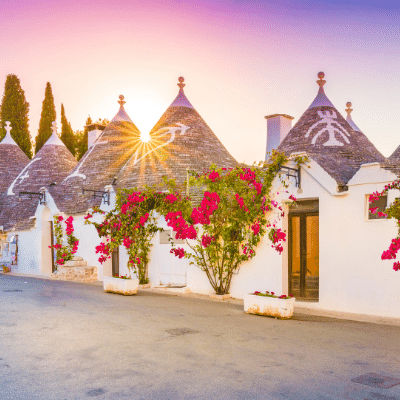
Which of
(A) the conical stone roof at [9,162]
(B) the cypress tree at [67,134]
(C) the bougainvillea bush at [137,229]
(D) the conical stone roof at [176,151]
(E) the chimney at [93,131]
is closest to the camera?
(C) the bougainvillea bush at [137,229]

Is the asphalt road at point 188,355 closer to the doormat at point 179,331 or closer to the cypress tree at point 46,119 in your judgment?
the doormat at point 179,331

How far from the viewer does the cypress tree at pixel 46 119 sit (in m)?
42.5

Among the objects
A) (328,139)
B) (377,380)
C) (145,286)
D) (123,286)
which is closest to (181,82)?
(328,139)

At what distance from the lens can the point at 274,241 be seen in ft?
38.0

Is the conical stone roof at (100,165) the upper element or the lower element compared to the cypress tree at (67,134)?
lower

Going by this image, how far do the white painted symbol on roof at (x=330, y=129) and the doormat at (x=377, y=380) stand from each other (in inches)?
406

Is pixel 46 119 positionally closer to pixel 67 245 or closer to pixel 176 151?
pixel 67 245

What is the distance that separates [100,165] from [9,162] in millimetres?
11696

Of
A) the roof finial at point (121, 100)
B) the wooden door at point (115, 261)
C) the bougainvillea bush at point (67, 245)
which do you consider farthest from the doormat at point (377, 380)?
the roof finial at point (121, 100)

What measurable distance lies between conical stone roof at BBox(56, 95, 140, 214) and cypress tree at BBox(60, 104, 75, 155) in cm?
2057

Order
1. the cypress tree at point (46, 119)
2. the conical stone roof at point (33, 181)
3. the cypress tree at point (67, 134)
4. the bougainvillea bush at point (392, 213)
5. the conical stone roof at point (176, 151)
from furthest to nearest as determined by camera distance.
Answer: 1. the cypress tree at point (67, 134)
2. the cypress tree at point (46, 119)
3. the conical stone roof at point (33, 181)
4. the conical stone roof at point (176, 151)
5. the bougainvillea bush at point (392, 213)

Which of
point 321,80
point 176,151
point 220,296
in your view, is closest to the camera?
point 220,296

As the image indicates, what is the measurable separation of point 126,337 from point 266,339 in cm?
238

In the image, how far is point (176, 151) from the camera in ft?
65.6
